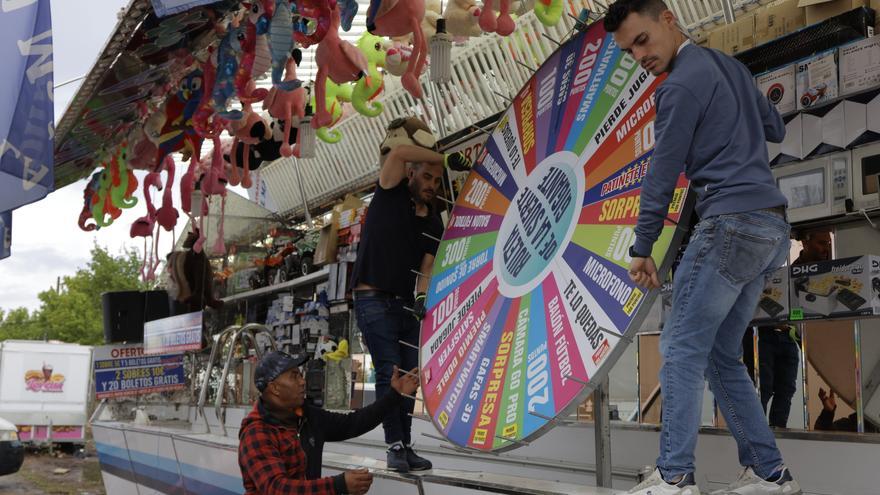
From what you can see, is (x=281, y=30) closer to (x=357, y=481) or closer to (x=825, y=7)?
(x=357, y=481)

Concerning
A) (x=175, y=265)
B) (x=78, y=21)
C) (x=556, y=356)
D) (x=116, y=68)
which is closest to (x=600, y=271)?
(x=556, y=356)

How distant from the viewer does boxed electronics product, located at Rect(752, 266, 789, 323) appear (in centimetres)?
347

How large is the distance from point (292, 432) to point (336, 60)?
6.84 feet

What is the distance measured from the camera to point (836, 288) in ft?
10.8

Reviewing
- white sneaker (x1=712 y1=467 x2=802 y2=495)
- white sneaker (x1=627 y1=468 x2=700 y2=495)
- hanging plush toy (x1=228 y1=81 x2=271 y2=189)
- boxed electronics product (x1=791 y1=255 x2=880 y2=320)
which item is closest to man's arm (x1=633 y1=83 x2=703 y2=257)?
white sneaker (x1=627 y1=468 x2=700 y2=495)

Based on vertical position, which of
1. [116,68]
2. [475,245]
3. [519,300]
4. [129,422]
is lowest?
[129,422]

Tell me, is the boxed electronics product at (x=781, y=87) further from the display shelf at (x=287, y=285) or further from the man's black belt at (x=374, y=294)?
the display shelf at (x=287, y=285)

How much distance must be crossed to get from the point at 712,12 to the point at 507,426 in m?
3.03

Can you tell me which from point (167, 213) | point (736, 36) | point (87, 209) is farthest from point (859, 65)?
point (87, 209)

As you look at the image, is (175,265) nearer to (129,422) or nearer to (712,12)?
(129,422)

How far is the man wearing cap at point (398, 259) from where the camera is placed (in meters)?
3.96

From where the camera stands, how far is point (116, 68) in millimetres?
5742

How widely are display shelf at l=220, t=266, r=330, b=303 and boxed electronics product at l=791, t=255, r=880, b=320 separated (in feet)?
16.8

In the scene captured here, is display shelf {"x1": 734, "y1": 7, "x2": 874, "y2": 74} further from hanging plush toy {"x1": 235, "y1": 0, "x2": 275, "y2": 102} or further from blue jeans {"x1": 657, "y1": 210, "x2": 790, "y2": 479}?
hanging plush toy {"x1": 235, "y1": 0, "x2": 275, "y2": 102}
